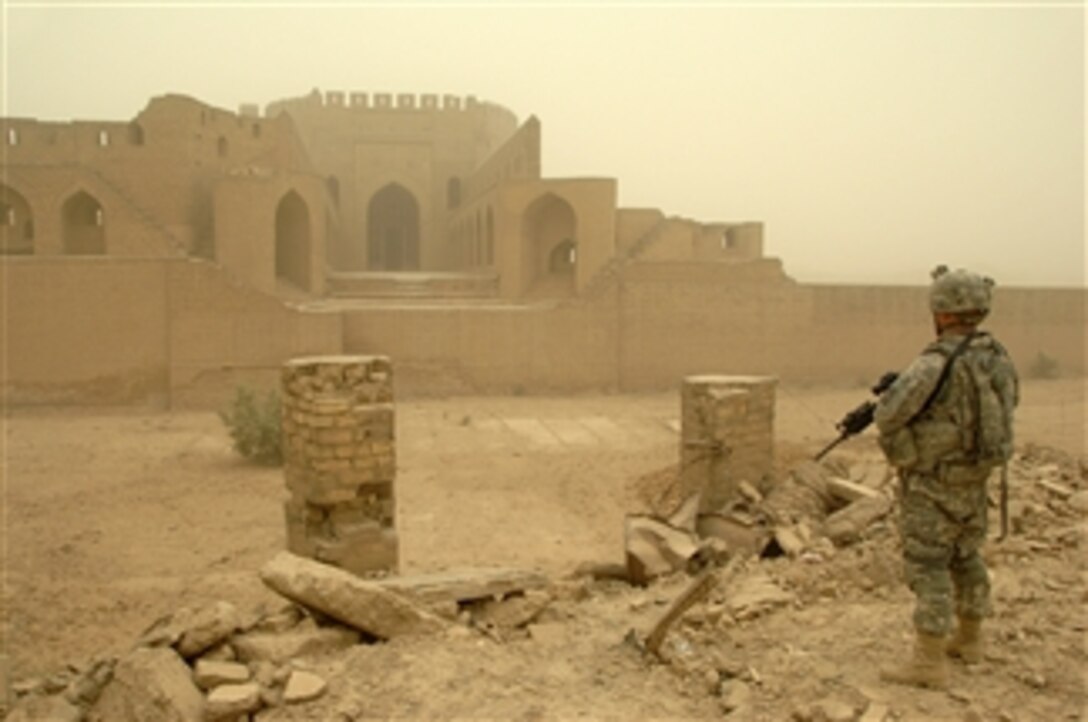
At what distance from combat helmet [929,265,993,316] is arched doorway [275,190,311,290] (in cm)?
1962

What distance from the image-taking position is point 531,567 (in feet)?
23.6

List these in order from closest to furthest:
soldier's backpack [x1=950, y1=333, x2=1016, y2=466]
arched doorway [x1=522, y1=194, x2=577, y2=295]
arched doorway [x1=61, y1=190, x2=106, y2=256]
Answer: soldier's backpack [x1=950, y1=333, x2=1016, y2=466] < arched doorway [x1=61, y1=190, x2=106, y2=256] < arched doorway [x1=522, y1=194, x2=577, y2=295]

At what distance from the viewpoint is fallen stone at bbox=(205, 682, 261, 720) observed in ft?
11.6

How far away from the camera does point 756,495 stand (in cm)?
820

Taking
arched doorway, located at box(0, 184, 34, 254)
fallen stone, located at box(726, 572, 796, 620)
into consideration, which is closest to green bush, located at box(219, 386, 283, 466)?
fallen stone, located at box(726, 572, 796, 620)

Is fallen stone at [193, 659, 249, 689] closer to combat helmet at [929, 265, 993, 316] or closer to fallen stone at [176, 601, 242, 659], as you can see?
fallen stone at [176, 601, 242, 659]

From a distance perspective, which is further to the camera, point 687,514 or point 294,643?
point 687,514

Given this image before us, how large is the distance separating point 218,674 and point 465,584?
1.39 m

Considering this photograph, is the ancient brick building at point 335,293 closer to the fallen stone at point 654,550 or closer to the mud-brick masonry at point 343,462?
the mud-brick masonry at point 343,462

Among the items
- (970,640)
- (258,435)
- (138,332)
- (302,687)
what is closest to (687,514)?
(970,640)

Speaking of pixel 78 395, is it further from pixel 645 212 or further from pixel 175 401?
pixel 645 212

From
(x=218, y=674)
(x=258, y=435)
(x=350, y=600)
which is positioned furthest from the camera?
(x=258, y=435)

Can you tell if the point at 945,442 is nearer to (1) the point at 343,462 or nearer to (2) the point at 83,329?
(1) the point at 343,462

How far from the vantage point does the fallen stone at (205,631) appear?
13.1 ft
